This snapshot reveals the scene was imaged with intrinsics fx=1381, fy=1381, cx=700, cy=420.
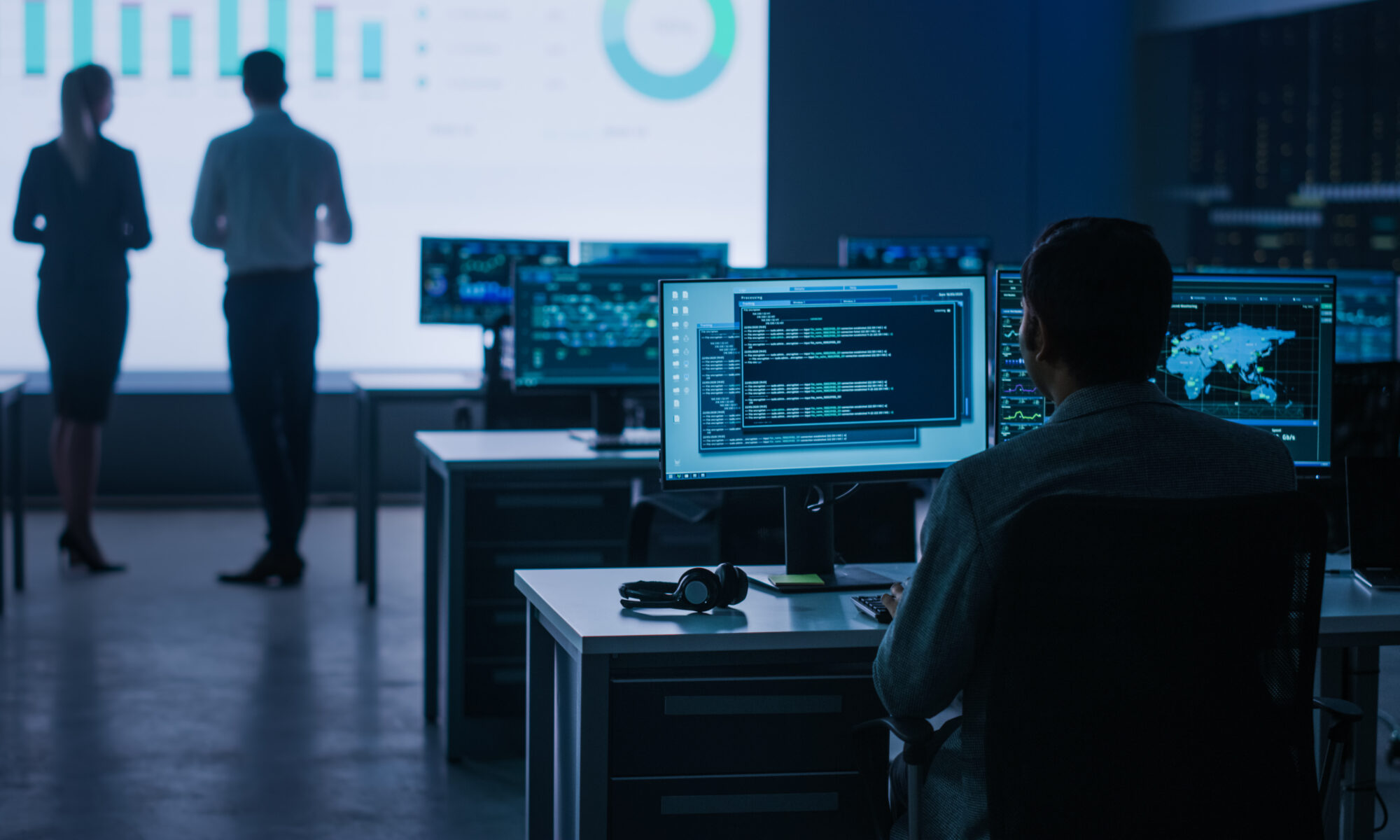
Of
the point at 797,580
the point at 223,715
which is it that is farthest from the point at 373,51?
the point at 797,580

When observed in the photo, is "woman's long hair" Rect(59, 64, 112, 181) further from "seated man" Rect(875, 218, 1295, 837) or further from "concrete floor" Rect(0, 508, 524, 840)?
"seated man" Rect(875, 218, 1295, 837)

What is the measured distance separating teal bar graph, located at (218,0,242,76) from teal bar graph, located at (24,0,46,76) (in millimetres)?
849

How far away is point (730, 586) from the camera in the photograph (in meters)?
2.08

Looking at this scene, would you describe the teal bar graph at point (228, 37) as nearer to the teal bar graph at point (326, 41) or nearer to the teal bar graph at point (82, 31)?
the teal bar graph at point (326, 41)

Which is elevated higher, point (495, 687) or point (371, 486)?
point (371, 486)

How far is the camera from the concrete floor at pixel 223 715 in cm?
308

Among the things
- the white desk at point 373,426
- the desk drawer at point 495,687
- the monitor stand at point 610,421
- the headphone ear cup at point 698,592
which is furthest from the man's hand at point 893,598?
the white desk at point 373,426

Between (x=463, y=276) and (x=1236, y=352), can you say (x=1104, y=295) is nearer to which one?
(x=1236, y=352)

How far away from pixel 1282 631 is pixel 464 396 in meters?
4.02

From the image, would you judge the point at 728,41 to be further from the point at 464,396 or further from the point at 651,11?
the point at 464,396

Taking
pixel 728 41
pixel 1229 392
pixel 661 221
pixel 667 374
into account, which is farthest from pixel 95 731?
pixel 728 41

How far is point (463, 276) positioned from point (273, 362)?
2.69 feet

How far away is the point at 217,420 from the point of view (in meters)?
7.37

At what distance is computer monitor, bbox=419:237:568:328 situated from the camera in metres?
5.52
